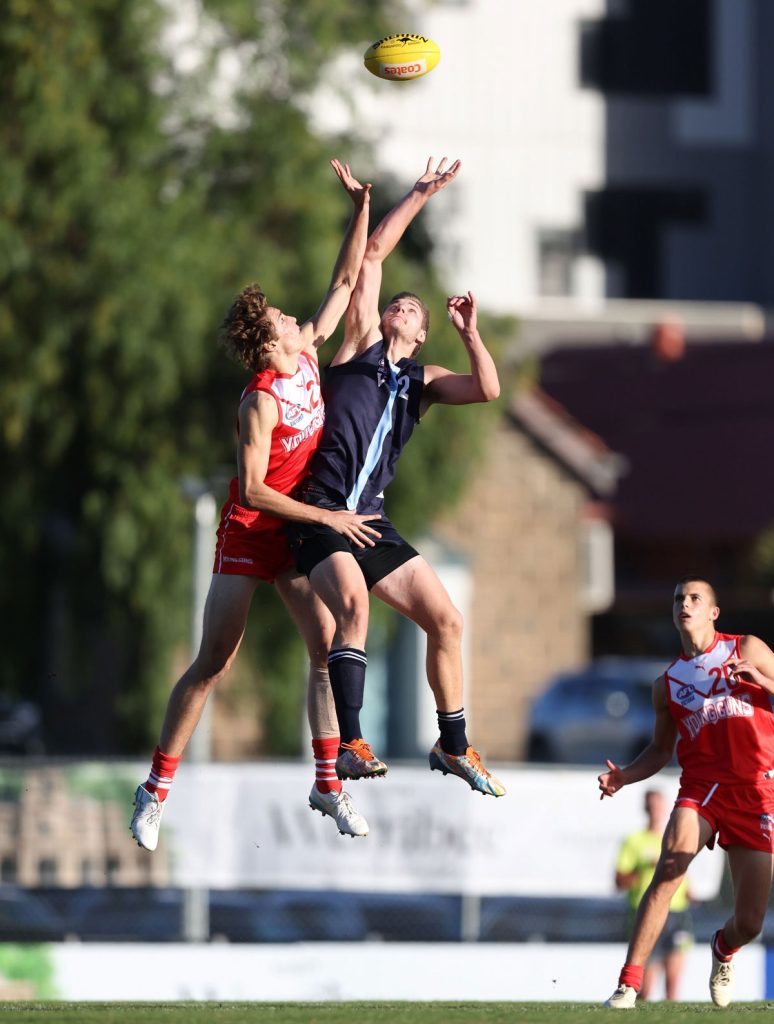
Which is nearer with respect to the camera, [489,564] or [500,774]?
[500,774]

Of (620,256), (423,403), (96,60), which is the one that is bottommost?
(423,403)

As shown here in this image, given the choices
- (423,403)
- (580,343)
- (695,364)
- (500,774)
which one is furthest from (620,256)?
(423,403)

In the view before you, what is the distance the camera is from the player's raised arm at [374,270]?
33.4 ft

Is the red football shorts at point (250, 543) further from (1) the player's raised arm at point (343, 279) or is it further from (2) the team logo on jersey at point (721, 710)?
(2) the team logo on jersey at point (721, 710)

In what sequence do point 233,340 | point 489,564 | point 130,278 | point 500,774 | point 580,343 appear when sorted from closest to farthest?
point 233,340 → point 500,774 → point 130,278 → point 489,564 → point 580,343

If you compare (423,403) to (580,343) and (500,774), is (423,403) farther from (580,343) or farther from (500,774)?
(580,343)

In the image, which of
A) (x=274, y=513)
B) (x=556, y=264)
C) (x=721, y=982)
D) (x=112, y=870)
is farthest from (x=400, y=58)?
(x=556, y=264)

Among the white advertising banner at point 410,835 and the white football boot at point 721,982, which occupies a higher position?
the white advertising banner at point 410,835

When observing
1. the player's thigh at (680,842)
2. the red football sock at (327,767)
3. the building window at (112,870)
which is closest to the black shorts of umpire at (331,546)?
the red football sock at (327,767)

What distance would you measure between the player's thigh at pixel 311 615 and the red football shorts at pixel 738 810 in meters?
2.00

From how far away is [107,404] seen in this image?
22578mm

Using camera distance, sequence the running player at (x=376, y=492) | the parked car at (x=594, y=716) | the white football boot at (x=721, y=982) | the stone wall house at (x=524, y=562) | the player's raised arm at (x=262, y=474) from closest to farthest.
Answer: the player's raised arm at (x=262, y=474) → the running player at (x=376, y=492) → the white football boot at (x=721, y=982) → the parked car at (x=594, y=716) → the stone wall house at (x=524, y=562)

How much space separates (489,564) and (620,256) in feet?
66.9

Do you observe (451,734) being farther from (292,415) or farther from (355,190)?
(355,190)
